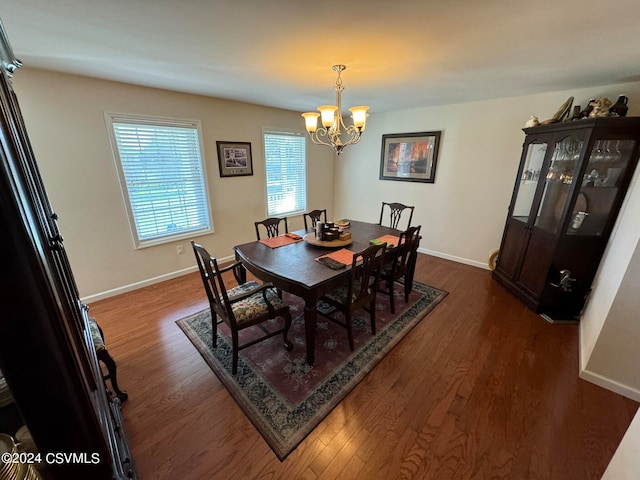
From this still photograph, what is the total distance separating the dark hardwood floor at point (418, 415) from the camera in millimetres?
1370

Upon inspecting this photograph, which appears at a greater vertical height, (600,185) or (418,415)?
(600,185)

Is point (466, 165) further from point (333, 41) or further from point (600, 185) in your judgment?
point (333, 41)

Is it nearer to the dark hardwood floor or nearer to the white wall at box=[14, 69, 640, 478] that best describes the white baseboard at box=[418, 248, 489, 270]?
the white wall at box=[14, 69, 640, 478]

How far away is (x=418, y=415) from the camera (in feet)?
5.36

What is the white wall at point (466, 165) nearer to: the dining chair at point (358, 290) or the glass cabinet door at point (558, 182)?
the glass cabinet door at point (558, 182)

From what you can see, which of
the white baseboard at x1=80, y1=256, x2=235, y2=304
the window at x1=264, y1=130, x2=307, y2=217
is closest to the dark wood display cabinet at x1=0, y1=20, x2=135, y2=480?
the white baseboard at x1=80, y1=256, x2=235, y2=304

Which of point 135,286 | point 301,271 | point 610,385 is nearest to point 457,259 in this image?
point 610,385

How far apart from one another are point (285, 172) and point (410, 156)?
2121mm

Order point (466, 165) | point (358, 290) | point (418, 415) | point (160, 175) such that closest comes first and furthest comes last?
1. point (418, 415)
2. point (358, 290)
3. point (160, 175)
4. point (466, 165)

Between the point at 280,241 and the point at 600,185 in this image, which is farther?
the point at 280,241

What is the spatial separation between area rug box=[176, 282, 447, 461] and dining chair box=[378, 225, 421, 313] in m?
0.25

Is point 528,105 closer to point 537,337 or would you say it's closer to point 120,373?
point 537,337

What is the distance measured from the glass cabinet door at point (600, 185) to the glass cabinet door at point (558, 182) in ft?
0.35

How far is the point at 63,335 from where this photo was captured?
605mm
